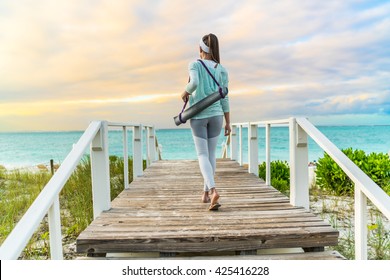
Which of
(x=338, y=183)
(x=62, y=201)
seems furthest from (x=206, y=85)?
(x=338, y=183)

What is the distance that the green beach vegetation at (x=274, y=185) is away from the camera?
10.5 feet

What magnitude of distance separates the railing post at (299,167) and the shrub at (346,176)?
104 inches

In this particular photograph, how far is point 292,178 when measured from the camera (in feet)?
8.97

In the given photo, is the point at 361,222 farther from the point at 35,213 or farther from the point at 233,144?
the point at 233,144

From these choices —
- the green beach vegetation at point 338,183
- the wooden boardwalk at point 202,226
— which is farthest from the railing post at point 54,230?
the green beach vegetation at point 338,183

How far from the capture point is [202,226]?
2162 millimetres

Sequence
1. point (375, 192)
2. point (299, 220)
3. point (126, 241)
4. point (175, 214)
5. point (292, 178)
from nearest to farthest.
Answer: point (375, 192)
point (126, 241)
point (299, 220)
point (175, 214)
point (292, 178)

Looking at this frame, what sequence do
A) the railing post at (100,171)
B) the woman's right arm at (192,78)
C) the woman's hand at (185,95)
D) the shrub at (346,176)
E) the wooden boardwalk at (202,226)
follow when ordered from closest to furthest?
the wooden boardwalk at (202,226) → the woman's right arm at (192,78) → the woman's hand at (185,95) → the railing post at (100,171) → the shrub at (346,176)

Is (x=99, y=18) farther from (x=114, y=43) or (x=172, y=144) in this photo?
(x=172, y=144)

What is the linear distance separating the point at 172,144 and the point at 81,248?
1125 inches

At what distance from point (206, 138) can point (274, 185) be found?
116 inches

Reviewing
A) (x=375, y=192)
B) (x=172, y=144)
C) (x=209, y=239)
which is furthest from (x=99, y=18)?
(x=172, y=144)

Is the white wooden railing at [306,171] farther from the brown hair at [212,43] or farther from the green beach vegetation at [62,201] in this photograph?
the green beach vegetation at [62,201]

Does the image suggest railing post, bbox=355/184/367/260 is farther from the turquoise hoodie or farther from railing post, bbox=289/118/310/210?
the turquoise hoodie
